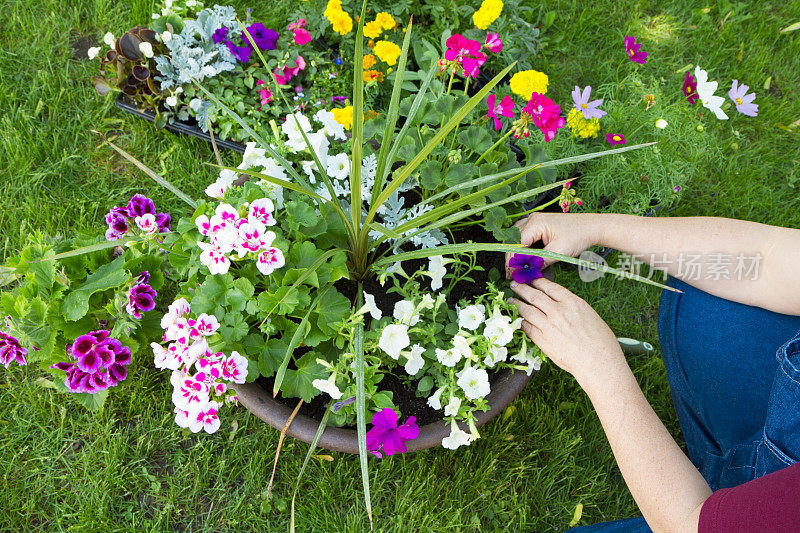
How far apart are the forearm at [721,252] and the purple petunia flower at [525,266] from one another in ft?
0.65

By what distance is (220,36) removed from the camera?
193cm

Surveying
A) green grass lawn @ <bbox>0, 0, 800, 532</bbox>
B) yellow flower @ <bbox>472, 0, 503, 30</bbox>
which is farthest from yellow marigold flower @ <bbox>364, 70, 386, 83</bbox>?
green grass lawn @ <bbox>0, 0, 800, 532</bbox>

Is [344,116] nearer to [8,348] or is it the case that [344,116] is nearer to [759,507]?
[8,348]

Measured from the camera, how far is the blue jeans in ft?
4.43

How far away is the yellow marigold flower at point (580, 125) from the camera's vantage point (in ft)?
5.52

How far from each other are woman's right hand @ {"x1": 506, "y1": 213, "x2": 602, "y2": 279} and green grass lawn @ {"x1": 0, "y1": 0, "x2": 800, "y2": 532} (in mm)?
624

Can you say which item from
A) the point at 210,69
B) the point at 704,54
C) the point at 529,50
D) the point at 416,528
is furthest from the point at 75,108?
the point at 704,54

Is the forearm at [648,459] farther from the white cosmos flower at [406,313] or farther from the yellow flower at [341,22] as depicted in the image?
the yellow flower at [341,22]

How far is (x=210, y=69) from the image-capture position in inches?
74.1

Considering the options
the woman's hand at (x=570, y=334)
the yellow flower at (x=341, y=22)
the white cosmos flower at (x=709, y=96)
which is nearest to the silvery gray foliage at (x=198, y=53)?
the yellow flower at (x=341, y=22)

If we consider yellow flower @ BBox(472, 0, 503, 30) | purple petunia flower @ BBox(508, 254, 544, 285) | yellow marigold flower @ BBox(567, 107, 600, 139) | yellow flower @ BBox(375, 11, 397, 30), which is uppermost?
yellow flower @ BBox(472, 0, 503, 30)

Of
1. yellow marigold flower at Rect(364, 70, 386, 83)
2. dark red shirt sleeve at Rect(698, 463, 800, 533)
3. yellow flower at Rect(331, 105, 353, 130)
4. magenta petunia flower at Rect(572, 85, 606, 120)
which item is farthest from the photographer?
yellow marigold flower at Rect(364, 70, 386, 83)

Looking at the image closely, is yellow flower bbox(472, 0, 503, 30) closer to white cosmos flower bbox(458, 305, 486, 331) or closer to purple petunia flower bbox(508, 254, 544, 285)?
purple petunia flower bbox(508, 254, 544, 285)

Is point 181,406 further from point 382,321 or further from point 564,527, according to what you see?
point 564,527
